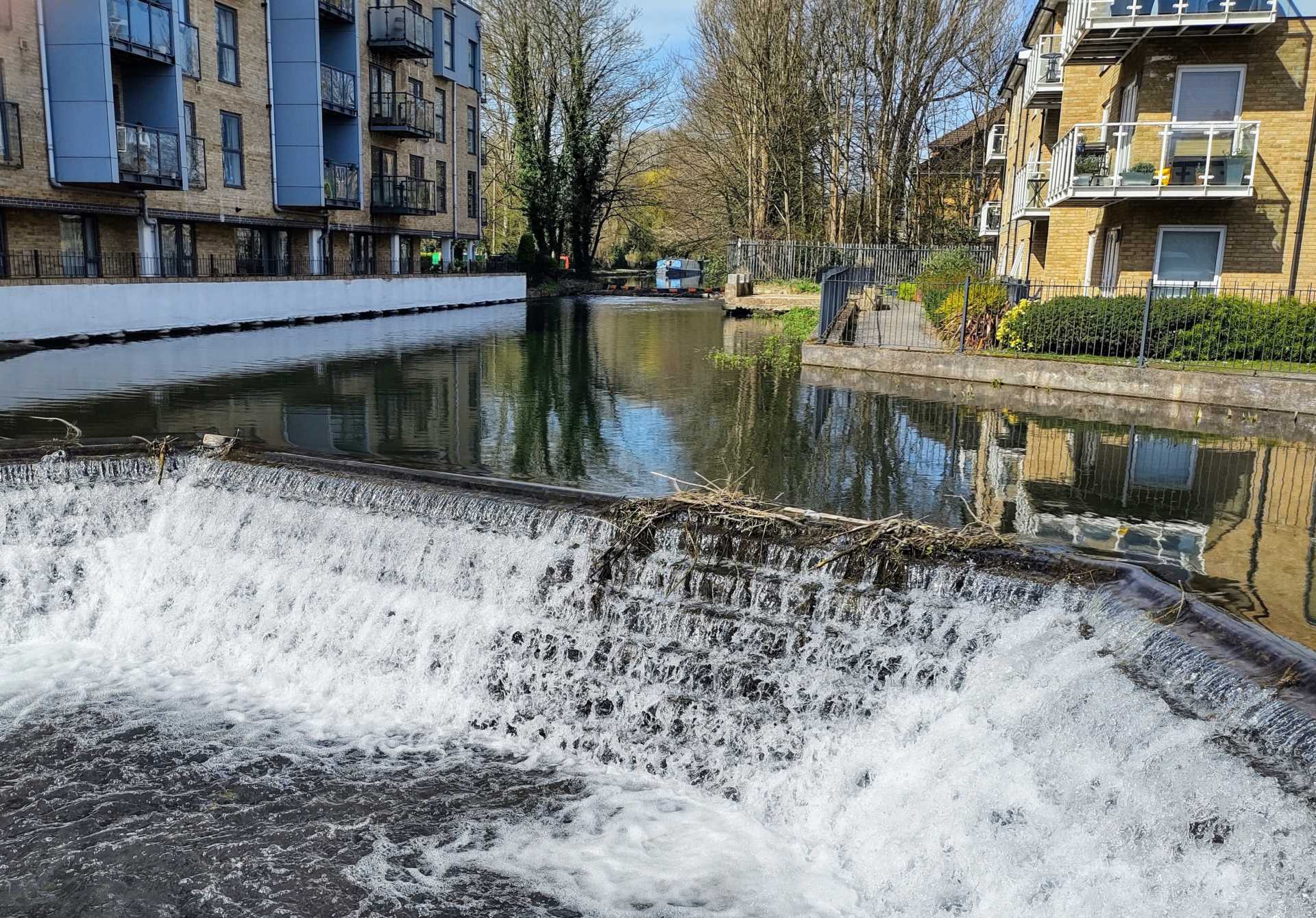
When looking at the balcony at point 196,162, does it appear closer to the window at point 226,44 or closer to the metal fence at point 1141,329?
the window at point 226,44

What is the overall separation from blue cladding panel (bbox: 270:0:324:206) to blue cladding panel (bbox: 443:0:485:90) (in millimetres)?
11477

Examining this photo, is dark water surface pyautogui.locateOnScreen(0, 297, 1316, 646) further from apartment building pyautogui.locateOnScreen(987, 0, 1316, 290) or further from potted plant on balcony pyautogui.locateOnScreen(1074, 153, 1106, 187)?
apartment building pyautogui.locateOnScreen(987, 0, 1316, 290)

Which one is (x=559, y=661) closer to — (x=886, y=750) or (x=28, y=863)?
(x=886, y=750)

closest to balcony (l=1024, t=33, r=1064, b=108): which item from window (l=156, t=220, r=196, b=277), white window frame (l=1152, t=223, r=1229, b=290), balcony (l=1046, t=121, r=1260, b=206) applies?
balcony (l=1046, t=121, r=1260, b=206)

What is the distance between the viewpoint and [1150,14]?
2036cm

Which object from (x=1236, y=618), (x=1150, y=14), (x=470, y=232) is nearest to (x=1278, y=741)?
(x=1236, y=618)

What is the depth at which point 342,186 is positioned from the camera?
33656mm

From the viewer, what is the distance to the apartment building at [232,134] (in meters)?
23.1

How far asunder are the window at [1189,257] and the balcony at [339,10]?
25.0 metres

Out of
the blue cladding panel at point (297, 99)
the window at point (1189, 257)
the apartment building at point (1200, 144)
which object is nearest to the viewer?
the apartment building at point (1200, 144)

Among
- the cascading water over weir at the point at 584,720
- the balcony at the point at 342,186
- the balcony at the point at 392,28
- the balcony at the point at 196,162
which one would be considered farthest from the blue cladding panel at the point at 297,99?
the cascading water over weir at the point at 584,720

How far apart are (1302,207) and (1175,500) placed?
14173mm

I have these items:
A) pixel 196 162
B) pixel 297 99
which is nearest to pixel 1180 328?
pixel 196 162

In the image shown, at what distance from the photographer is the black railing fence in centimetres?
2311
